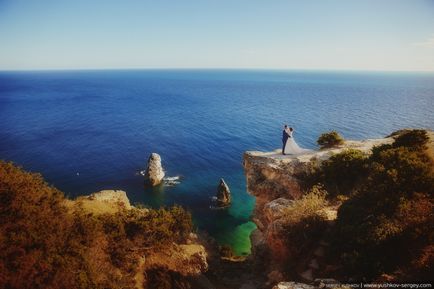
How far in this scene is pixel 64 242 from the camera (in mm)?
15109

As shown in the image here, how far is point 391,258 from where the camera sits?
12617 mm

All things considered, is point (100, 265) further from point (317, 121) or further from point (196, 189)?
point (317, 121)

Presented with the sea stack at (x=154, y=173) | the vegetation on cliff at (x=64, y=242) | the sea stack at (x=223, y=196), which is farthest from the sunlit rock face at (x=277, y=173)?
the sea stack at (x=154, y=173)

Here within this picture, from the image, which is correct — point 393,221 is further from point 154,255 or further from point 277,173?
point 154,255

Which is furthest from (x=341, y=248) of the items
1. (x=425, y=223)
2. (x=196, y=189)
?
(x=196, y=189)

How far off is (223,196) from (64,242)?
109 ft

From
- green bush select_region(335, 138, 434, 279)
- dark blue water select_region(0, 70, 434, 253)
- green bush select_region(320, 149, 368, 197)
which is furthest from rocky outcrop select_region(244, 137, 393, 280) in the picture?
dark blue water select_region(0, 70, 434, 253)

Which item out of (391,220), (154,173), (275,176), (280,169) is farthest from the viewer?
(154,173)

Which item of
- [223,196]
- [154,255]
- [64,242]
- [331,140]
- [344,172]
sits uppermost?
[331,140]

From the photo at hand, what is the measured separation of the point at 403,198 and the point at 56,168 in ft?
200

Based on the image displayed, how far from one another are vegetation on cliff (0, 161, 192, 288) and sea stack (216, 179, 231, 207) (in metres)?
25.2

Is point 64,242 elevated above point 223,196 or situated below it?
above

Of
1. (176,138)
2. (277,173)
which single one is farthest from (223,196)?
(176,138)

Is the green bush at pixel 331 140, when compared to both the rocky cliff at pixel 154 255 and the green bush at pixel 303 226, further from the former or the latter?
the rocky cliff at pixel 154 255
